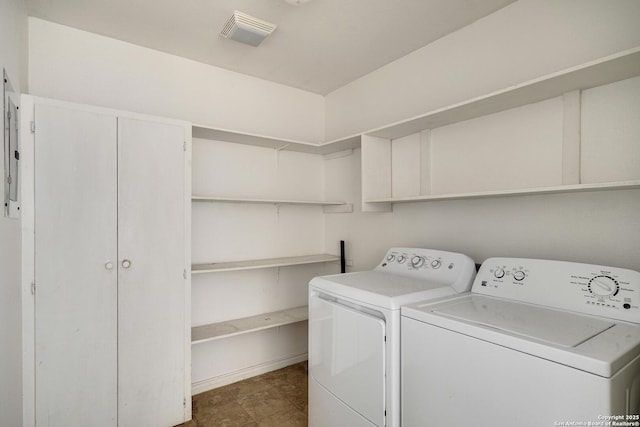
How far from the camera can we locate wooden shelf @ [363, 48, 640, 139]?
1.33 meters

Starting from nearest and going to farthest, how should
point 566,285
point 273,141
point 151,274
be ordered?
point 566,285 < point 151,274 < point 273,141

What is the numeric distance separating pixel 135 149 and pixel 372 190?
5.40ft

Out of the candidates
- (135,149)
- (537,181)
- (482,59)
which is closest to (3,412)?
(135,149)

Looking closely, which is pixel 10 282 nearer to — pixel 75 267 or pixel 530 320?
pixel 75 267

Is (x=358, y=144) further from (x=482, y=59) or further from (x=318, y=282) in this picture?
(x=318, y=282)

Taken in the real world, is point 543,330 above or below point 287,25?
below

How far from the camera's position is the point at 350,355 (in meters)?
1.66

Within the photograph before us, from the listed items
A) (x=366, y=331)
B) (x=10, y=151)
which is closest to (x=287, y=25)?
(x=10, y=151)

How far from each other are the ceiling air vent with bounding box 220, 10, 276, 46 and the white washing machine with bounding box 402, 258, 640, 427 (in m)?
1.92

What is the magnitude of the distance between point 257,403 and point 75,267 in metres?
1.56

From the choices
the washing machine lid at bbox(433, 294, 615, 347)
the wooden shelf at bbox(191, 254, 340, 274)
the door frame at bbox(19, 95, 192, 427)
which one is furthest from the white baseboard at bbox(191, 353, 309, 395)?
the washing machine lid at bbox(433, 294, 615, 347)

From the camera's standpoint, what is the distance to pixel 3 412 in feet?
4.07

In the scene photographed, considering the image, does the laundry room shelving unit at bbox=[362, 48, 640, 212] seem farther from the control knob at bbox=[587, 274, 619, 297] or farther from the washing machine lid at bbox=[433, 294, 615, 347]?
the washing machine lid at bbox=[433, 294, 615, 347]

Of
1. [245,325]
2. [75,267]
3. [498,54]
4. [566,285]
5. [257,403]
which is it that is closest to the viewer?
[566,285]
